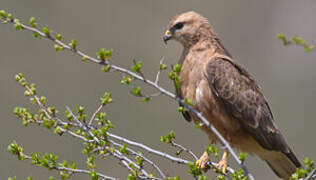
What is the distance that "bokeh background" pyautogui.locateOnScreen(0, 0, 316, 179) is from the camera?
76.6ft

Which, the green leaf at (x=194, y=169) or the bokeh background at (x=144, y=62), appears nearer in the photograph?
the green leaf at (x=194, y=169)

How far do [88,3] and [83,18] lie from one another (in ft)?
5.31

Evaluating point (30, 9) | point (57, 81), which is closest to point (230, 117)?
point (57, 81)

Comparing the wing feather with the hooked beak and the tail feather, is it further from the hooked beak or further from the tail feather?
the hooked beak

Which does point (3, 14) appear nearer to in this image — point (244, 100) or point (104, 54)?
point (104, 54)

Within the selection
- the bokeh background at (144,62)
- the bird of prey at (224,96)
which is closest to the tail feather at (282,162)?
the bird of prey at (224,96)

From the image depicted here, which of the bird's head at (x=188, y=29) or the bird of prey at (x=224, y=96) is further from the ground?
the bird's head at (x=188, y=29)

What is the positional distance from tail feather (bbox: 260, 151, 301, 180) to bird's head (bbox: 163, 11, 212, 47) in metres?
1.46

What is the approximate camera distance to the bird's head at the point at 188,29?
7117 millimetres

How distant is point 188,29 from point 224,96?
1.02 m

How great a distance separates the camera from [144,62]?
29.8m

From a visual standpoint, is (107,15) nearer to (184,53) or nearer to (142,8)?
(142,8)

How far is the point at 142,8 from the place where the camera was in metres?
34.7

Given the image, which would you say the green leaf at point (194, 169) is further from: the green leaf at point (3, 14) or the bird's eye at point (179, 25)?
the bird's eye at point (179, 25)
